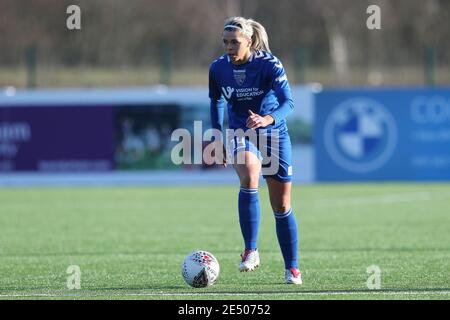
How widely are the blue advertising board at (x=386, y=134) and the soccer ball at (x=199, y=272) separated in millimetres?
14116

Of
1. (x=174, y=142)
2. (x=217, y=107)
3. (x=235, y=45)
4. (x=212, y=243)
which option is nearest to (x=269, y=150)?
(x=217, y=107)

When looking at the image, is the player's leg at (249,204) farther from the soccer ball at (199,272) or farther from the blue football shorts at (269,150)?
the soccer ball at (199,272)

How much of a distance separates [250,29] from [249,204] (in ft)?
4.49

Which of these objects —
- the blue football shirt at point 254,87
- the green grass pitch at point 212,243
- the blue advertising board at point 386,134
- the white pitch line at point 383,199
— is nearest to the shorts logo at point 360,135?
the blue advertising board at point 386,134

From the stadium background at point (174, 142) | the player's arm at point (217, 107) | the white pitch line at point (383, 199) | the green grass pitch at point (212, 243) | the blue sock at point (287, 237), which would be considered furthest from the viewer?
the white pitch line at point (383, 199)

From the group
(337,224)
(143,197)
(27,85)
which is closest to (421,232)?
(337,224)

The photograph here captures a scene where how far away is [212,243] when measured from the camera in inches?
443

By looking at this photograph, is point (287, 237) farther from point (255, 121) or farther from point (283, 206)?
point (255, 121)

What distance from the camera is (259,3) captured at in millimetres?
39750

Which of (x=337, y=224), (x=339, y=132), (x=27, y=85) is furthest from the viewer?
(x=27, y=85)

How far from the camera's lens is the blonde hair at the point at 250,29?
7.82m

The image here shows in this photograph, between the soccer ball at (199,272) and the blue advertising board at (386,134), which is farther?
the blue advertising board at (386,134)
